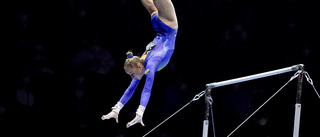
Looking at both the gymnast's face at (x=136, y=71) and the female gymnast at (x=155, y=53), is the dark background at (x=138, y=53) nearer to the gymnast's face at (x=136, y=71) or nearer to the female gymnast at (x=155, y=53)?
the female gymnast at (x=155, y=53)

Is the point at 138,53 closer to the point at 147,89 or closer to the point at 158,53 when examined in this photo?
the point at 158,53

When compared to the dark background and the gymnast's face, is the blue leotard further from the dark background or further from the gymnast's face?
the dark background

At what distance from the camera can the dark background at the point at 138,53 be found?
5.05 meters

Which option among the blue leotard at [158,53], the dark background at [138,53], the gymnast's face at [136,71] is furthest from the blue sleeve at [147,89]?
the dark background at [138,53]

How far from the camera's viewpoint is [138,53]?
16.6 feet

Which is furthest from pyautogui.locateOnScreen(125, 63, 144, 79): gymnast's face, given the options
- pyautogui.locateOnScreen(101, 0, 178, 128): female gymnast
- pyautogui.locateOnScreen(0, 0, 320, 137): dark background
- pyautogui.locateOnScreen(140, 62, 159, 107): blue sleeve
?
Result: pyautogui.locateOnScreen(0, 0, 320, 137): dark background

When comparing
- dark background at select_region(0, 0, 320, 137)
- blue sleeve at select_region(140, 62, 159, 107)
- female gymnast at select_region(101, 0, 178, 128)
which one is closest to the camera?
blue sleeve at select_region(140, 62, 159, 107)

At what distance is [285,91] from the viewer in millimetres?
5551

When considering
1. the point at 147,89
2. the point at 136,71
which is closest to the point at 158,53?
the point at 136,71

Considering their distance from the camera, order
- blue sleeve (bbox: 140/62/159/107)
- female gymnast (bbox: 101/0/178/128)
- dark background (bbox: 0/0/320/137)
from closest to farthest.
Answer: blue sleeve (bbox: 140/62/159/107) → female gymnast (bbox: 101/0/178/128) → dark background (bbox: 0/0/320/137)

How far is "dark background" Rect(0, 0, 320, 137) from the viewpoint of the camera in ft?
16.6

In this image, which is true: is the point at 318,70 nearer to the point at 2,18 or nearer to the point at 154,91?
the point at 154,91

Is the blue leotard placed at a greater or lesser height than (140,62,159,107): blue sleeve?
greater

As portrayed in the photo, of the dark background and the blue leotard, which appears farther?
the dark background
